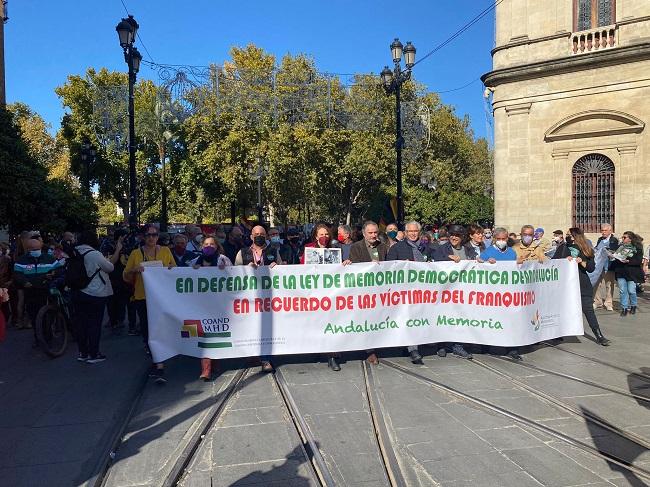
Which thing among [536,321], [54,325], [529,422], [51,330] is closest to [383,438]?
[529,422]

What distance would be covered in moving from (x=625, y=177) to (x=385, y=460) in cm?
1770

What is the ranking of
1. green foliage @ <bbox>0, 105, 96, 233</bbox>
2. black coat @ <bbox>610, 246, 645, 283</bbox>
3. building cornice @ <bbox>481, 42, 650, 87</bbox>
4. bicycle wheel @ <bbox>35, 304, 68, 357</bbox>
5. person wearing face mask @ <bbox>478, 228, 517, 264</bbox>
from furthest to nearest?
building cornice @ <bbox>481, 42, 650, 87</bbox>
green foliage @ <bbox>0, 105, 96, 233</bbox>
black coat @ <bbox>610, 246, 645, 283</bbox>
bicycle wheel @ <bbox>35, 304, 68, 357</bbox>
person wearing face mask @ <bbox>478, 228, 517, 264</bbox>

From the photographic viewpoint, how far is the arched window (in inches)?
748

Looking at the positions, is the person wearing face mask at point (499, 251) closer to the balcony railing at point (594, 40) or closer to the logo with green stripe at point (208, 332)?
the logo with green stripe at point (208, 332)

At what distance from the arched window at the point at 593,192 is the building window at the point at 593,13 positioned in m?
4.54

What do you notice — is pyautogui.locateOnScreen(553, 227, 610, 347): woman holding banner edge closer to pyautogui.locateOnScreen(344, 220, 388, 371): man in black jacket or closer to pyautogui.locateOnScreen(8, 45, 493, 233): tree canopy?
pyautogui.locateOnScreen(344, 220, 388, 371): man in black jacket

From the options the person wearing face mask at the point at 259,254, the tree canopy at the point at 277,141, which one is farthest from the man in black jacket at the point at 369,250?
the tree canopy at the point at 277,141

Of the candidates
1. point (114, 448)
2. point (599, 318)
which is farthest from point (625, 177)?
point (114, 448)

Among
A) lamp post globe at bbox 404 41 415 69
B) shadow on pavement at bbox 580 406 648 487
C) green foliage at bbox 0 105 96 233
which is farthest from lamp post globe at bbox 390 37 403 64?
shadow on pavement at bbox 580 406 648 487

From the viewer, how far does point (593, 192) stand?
19.4m

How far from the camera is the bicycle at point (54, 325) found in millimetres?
7867

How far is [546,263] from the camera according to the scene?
25.2ft

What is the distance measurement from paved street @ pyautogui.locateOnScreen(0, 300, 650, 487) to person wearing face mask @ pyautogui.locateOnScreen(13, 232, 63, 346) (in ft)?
5.62

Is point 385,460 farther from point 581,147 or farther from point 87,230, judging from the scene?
point 581,147
